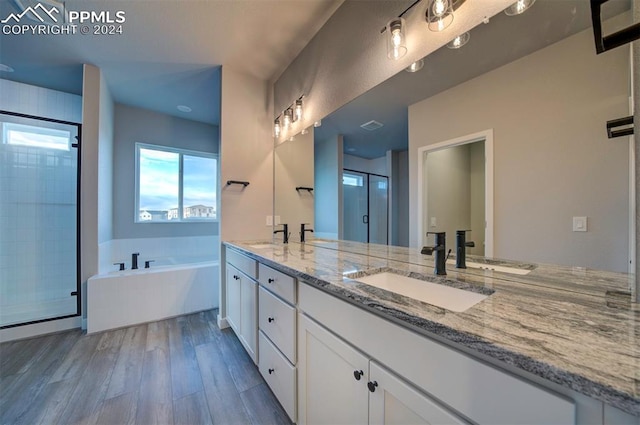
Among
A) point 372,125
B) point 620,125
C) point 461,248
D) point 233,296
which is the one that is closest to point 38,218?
point 233,296

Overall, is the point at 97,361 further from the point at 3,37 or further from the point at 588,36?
the point at 588,36

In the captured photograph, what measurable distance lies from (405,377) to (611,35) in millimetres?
991

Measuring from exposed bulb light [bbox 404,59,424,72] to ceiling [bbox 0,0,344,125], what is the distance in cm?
95

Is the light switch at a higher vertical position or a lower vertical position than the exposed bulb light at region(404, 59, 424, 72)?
lower

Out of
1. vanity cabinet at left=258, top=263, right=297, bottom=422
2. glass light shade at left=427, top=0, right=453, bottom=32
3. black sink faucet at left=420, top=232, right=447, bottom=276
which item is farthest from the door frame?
vanity cabinet at left=258, top=263, right=297, bottom=422

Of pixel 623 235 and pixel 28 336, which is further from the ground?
pixel 623 235

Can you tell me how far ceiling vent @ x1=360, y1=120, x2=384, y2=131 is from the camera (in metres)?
1.53

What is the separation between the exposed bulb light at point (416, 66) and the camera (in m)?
1.27

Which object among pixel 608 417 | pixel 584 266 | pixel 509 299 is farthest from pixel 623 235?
pixel 608 417

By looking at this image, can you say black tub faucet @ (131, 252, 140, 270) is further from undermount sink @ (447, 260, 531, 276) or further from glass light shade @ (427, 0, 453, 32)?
glass light shade @ (427, 0, 453, 32)

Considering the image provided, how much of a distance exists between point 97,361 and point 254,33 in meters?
2.96

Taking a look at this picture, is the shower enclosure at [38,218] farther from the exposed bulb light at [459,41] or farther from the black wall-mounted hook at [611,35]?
the black wall-mounted hook at [611,35]

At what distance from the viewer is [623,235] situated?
0.72 m

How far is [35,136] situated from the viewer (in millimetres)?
2631
